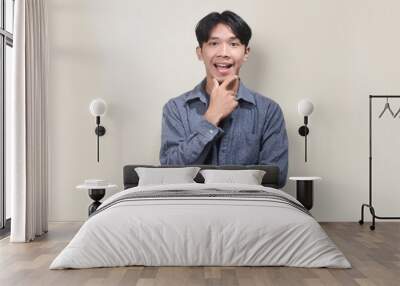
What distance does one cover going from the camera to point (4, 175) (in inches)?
269

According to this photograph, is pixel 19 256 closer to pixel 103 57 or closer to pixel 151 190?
pixel 151 190

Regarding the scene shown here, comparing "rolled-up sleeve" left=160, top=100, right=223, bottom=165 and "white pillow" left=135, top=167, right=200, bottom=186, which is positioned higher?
"rolled-up sleeve" left=160, top=100, right=223, bottom=165

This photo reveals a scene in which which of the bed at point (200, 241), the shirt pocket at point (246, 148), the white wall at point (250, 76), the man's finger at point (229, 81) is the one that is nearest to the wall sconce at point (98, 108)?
the white wall at point (250, 76)

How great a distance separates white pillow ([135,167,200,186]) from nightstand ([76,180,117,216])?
1.40ft

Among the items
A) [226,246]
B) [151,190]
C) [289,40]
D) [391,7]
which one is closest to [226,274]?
[226,246]

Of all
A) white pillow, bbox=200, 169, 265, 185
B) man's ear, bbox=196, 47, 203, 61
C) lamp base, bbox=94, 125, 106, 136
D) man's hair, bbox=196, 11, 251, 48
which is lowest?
white pillow, bbox=200, 169, 265, 185

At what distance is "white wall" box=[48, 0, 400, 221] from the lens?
7.48 meters

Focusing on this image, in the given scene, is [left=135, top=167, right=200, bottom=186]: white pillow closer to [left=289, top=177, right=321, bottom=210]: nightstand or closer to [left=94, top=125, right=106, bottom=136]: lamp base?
[left=94, top=125, right=106, bottom=136]: lamp base

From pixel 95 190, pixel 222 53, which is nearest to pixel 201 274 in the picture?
pixel 95 190

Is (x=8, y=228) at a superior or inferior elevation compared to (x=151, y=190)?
inferior

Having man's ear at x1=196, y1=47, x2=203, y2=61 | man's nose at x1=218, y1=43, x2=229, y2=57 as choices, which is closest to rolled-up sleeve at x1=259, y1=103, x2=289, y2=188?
man's nose at x1=218, y1=43, x2=229, y2=57

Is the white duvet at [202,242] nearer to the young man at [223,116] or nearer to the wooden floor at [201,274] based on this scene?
the wooden floor at [201,274]

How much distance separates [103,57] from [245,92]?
5.81 feet

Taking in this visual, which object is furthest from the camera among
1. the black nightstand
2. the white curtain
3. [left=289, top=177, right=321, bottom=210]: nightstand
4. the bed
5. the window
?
[left=289, top=177, right=321, bottom=210]: nightstand
